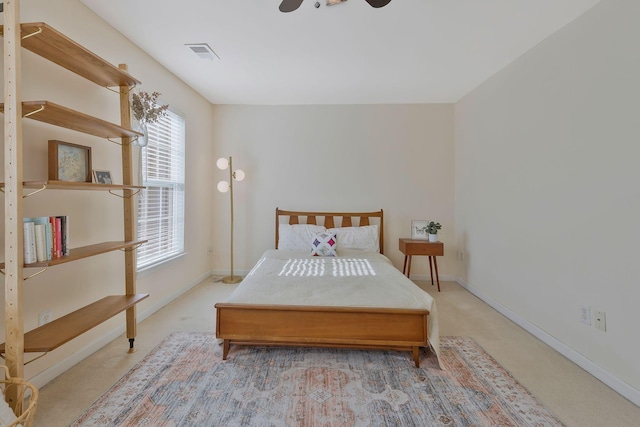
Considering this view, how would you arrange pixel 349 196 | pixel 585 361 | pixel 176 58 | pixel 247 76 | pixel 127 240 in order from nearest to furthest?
pixel 585 361
pixel 127 240
pixel 176 58
pixel 247 76
pixel 349 196

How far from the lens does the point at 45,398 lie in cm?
178

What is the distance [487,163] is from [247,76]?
3024 mm

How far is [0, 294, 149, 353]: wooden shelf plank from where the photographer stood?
1584 millimetres

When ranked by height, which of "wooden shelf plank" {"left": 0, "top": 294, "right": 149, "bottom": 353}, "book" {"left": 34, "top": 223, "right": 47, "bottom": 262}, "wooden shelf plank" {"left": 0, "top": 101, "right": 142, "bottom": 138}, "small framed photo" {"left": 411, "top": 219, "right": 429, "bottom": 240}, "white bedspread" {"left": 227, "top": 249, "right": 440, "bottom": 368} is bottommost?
"wooden shelf plank" {"left": 0, "top": 294, "right": 149, "bottom": 353}

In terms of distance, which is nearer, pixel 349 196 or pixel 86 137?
pixel 86 137

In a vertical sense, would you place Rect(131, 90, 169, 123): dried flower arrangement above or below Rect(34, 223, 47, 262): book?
above

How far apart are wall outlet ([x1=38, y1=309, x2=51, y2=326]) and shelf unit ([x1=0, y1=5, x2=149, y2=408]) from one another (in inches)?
4.2

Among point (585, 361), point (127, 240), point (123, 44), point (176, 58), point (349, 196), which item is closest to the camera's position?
point (585, 361)

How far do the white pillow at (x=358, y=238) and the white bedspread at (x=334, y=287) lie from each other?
0.71m

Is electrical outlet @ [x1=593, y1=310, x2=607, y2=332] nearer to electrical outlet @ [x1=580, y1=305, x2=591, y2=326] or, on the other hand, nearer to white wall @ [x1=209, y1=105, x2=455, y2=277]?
electrical outlet @ [x1=580, y1=305, x2=591, y2=326]

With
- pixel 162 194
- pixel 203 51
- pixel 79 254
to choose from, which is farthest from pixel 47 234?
pixel 203 51

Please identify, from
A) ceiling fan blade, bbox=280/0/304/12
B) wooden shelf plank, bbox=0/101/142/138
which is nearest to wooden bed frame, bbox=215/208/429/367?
wooden shelf plank, bbox=0/101/142/138

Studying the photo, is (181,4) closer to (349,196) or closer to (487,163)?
(349,196)

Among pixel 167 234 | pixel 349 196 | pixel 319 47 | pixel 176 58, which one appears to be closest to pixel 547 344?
pixel 349 196
